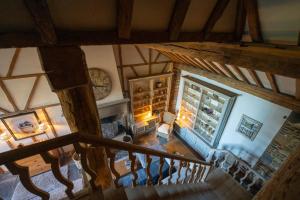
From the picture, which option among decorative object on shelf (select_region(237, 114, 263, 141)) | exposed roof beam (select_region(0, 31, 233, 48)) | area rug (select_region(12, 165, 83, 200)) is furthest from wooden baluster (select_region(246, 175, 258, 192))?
area rug (select_region(12, 165, 83, 200))

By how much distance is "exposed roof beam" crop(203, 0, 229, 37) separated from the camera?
62.0 inches

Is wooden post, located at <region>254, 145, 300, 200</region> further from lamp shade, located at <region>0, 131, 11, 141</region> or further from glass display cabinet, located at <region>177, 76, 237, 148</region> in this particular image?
lamp shade, located at <region>0, 131, 11, 141</region>

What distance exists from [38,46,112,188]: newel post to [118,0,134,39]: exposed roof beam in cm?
39

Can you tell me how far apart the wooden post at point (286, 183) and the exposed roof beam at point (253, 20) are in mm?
1656

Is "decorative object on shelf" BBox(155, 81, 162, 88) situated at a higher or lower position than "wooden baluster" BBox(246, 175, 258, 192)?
higher

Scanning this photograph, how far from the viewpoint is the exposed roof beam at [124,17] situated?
1.09 m

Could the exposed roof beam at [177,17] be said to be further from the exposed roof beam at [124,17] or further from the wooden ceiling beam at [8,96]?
the wooden ceiling beam at [8,96]

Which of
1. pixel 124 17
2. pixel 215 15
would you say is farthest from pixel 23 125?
pixel 215 15

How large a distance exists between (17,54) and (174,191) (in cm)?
360

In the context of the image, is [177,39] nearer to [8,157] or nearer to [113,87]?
[8,157]

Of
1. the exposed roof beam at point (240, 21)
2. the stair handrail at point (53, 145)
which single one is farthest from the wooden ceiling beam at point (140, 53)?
the stair handrail at point (53, 145)

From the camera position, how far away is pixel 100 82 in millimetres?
3686

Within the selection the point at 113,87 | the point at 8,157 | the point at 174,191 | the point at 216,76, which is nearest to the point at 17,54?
the point at 113,87

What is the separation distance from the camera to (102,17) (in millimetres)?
1165
